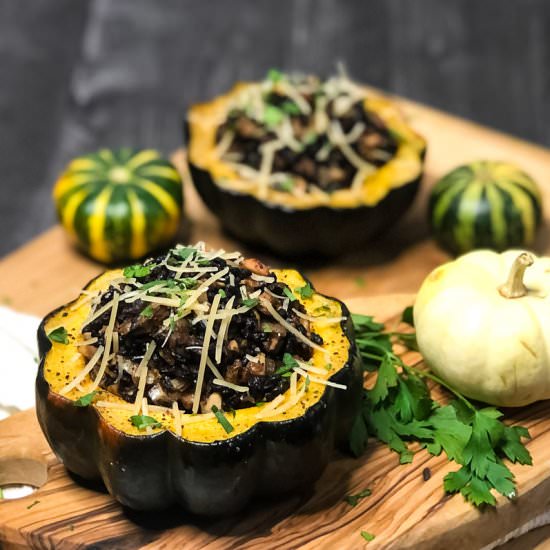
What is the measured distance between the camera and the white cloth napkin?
4277 mm

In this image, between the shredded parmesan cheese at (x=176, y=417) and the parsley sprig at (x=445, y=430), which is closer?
the shredded parmesan cheese at (x=176, y=417)

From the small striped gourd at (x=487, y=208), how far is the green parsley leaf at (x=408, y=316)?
1051 millimetres

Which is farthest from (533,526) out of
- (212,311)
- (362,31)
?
(362,31)

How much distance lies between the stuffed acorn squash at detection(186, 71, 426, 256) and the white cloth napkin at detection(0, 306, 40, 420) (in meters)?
1.12

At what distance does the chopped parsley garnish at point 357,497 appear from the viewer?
11.9 ft

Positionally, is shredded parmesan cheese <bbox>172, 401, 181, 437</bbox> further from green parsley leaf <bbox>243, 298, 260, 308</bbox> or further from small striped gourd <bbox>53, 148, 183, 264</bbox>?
small striped gourd <bbox>53, 148, 183, 264</bbox>

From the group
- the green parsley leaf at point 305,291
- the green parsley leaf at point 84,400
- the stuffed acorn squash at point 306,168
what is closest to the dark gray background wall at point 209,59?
the stuffed acorn squash at point 306,168

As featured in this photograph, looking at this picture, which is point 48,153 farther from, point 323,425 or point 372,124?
point 323,425

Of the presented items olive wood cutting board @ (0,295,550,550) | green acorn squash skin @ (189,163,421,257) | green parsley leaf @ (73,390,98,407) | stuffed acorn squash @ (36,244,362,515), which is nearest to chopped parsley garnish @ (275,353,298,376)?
stuffed acorn squash @ (36,244,362,515)

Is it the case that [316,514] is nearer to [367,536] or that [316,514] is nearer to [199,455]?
[367,536]

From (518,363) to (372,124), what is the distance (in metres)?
1.84

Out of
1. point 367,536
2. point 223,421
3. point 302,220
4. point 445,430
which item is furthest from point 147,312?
point 302,220

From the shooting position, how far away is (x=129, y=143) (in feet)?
22.7

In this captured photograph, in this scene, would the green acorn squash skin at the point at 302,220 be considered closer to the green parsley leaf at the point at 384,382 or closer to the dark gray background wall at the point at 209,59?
the green parsley leaf at the point at 384,382
